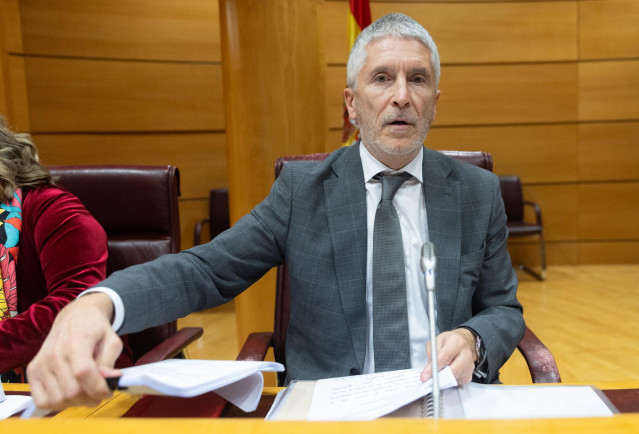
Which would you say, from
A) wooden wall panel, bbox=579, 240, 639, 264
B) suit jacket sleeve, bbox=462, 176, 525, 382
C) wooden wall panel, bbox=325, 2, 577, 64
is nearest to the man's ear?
suit jacket sleeve, bbox=462, 176, 525, 382

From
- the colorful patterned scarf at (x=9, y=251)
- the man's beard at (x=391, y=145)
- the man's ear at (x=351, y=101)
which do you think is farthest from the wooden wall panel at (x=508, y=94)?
the colorful patterned scarf at (x=9, y=251)

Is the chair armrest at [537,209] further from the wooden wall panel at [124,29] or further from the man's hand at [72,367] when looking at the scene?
the man's hand at [72,367]

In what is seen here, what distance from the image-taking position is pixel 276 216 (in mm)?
1349

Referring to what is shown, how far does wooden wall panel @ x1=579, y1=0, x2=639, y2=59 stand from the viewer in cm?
502

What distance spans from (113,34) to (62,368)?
13.5 feet

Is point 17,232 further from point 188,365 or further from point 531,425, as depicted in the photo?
point 531,425

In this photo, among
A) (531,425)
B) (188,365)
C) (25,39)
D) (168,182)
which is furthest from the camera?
(25,39)

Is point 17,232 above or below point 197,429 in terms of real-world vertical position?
above

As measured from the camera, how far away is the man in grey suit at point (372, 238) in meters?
1.22

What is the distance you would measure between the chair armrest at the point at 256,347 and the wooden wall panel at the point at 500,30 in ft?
12.9

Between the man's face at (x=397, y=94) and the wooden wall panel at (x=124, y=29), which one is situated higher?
the wooden wall panel at (x=124, y=29)

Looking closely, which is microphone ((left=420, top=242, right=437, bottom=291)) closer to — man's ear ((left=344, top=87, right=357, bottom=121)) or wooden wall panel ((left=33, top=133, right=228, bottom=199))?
man's ear ((left=344, top=87, right=357, bottom=121))

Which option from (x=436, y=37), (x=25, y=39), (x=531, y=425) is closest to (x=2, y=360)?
(x=531, y=425)

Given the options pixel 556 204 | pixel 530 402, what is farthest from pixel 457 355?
pixel 556 204
